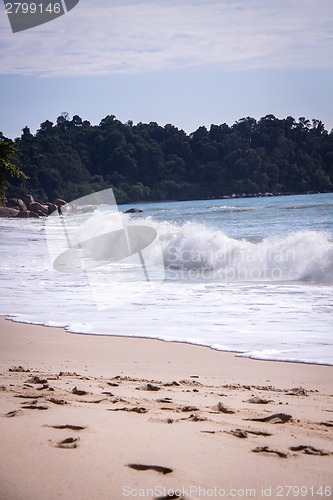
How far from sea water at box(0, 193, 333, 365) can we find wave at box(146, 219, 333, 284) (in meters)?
0.03

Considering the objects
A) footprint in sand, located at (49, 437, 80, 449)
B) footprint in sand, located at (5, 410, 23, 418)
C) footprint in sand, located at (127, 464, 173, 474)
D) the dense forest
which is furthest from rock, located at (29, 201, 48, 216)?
footprint in sand, located at (127, 464, 173, 474)

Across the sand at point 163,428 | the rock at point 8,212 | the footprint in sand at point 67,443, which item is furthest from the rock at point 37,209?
the footprint in sand at point 67,443

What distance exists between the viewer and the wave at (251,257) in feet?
44.7

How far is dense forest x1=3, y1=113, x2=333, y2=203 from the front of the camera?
8144 centimetres

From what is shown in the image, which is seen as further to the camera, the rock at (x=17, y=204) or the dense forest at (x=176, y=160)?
the dense forest at (x=176, y=160)

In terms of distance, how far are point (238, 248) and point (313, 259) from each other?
152 inches

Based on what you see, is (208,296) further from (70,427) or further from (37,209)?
(37,209)

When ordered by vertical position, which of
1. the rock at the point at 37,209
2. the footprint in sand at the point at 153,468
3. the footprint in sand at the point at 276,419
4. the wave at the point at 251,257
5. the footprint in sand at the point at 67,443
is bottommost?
the wave at the point at 251,257

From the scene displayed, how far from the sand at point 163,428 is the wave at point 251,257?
7.57 m

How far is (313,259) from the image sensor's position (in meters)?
14.2

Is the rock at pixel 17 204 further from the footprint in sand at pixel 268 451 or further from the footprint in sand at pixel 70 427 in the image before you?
the footprint in sand at pixel 268 451

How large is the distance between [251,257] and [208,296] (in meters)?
6.22

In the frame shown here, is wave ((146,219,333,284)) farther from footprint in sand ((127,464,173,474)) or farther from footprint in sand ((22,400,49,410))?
footprint in sand ((127,464,173,474))

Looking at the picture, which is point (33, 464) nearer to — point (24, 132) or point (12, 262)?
point (12, 262)
